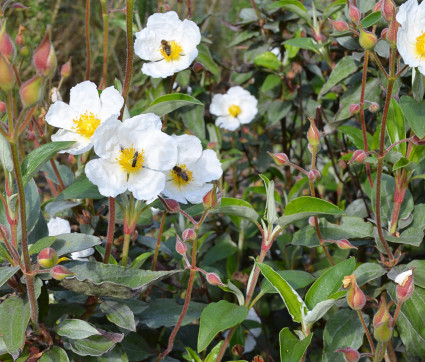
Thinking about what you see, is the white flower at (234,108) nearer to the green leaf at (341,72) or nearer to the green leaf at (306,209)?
the green leaf at (341,72)

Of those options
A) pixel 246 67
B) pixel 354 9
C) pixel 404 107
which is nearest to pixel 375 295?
pixel 404 107

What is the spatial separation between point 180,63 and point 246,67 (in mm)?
678

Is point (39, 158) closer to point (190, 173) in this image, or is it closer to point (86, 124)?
point (86, 124)

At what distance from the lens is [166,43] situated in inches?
54.1

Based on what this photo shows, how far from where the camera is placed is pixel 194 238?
99 centimetres

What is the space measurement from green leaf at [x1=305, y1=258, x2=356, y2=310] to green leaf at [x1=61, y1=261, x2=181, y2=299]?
0.85 ft

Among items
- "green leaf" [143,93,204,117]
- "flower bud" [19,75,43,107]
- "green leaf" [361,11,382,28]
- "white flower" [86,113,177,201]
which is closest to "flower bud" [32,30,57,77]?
"flower bud" [19,75,43,107]

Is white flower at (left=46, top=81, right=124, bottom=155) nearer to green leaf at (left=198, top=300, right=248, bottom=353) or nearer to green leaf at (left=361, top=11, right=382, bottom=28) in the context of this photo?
green leaf at (left=198, top=300, right=248, bottom=353)

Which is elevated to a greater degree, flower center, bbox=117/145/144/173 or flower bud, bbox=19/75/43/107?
flower bud, bbox=19/75/43/107

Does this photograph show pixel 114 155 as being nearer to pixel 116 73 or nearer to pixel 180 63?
pixel 180 63

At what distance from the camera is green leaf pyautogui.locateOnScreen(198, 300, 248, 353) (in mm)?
960

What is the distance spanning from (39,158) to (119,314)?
35 cm

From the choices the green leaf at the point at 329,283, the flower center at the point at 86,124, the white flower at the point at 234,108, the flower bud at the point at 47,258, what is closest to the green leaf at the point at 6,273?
Answer: the flower bud at the point at 47,258

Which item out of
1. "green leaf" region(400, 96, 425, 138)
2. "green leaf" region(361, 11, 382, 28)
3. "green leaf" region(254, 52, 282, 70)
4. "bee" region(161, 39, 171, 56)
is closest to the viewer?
"green leaf" region(400, 96, 425, 138)
